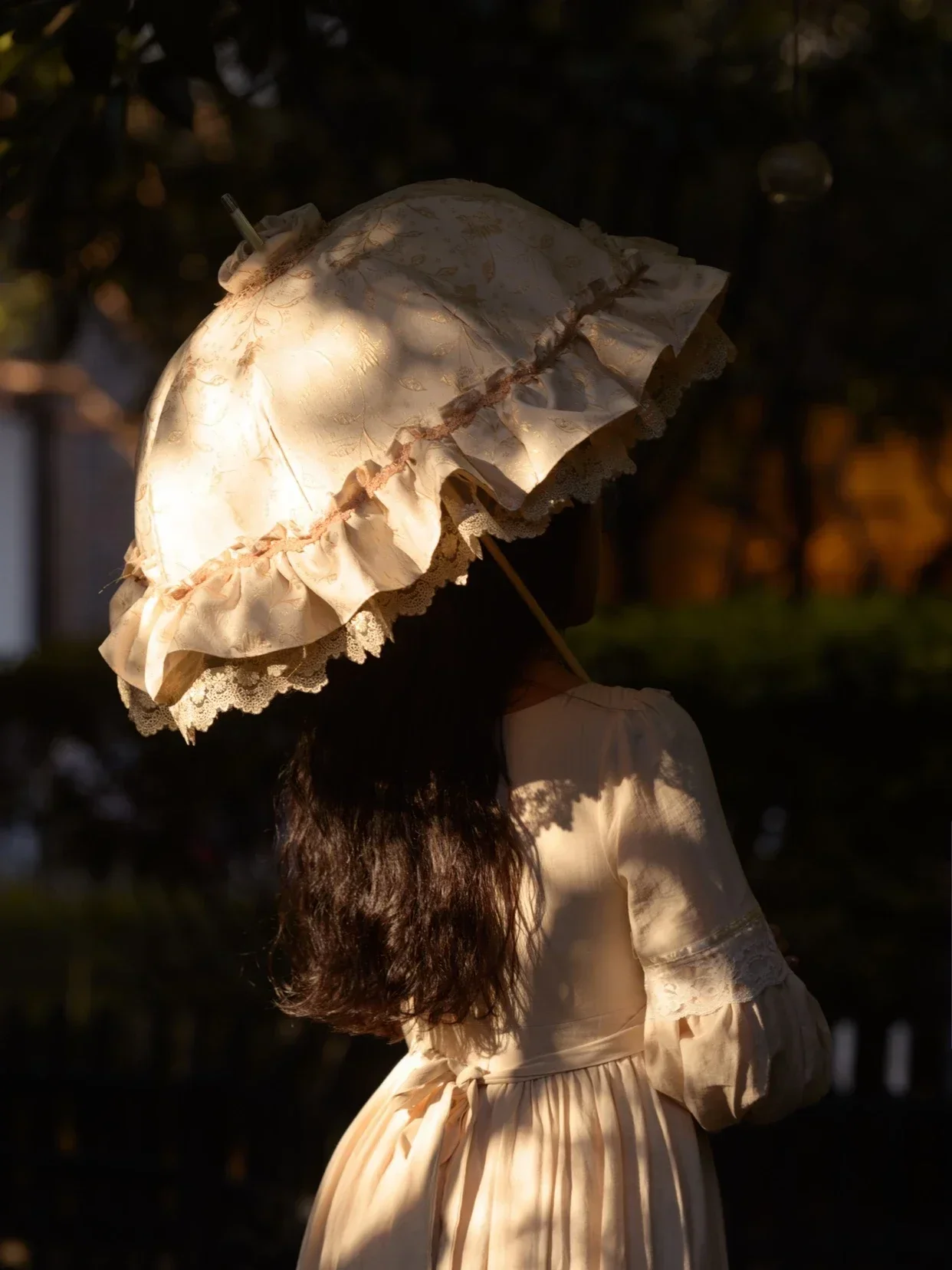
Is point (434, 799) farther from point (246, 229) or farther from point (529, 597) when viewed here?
point (246, 229)

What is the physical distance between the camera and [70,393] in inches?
562

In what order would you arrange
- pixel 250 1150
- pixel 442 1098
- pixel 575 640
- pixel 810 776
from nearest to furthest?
1. pixel 442 1098
2. pixel 250 1150
3. pixel 810 776
4. pixel 575 640

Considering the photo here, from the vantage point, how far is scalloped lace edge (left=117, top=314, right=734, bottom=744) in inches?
76.5

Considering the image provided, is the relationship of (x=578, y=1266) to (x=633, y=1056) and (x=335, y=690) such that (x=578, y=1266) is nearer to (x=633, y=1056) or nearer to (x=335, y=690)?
(x=633, y=1056)

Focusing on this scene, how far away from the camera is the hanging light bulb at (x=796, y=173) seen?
3553 millimetres

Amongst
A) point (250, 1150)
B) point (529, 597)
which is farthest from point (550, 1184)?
point (250, 1150)

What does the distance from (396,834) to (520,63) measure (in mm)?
2859

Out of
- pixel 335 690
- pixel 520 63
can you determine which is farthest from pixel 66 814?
pixel 335 690

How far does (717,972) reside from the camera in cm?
201

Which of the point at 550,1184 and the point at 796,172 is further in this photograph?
the point at 796,172

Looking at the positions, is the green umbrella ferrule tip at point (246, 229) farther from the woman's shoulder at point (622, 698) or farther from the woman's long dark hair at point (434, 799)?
the woman's shoulder at point (622, 698)

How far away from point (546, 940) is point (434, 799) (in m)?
0.24

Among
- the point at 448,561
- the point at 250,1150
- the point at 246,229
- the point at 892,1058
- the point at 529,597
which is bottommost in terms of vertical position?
the point at 892,1058

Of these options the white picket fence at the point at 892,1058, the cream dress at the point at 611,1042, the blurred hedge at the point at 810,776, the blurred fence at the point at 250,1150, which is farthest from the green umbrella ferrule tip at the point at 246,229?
the blurred hedge at the point at 810,776
